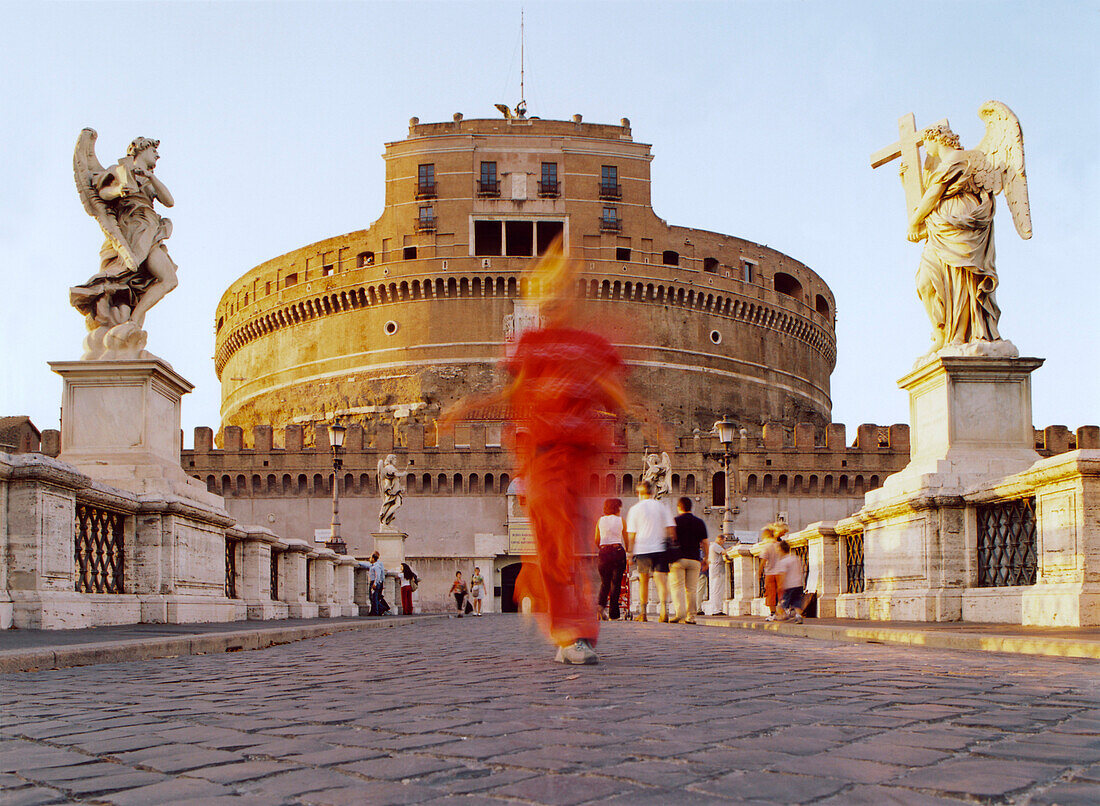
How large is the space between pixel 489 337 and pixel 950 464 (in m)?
39.1

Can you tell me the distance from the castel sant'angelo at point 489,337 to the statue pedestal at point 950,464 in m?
33.3

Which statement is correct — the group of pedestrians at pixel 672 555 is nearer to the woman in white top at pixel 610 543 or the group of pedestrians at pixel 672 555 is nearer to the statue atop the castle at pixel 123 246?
the woman in white top at pixel 610 543

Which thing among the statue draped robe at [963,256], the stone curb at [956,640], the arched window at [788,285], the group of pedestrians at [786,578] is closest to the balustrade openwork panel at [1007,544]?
the stone curb at [956,640]

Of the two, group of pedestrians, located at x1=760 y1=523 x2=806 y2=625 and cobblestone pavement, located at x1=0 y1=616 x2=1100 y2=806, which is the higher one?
cobblestone pavement, located at x1=0 y1=616 x2=1100 y2=806

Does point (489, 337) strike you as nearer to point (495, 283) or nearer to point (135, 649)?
point (495, 283)

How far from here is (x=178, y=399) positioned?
7.76 meters

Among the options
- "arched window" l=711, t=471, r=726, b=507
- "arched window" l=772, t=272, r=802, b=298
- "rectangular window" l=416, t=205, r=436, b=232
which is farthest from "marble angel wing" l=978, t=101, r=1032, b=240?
"arched window" l=772, t=272, r=802, b=298

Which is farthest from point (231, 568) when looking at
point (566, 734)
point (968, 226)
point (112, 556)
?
point (566, 734)

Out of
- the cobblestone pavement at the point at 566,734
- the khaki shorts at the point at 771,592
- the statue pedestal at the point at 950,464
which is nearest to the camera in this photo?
the cobblestone pavement at the point at 566,734

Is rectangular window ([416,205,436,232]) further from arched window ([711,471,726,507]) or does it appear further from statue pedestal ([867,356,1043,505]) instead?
statue pedestal ([867,356,1043,505])

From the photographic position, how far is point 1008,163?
718 centimetres

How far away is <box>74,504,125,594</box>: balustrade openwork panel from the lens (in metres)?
6.14

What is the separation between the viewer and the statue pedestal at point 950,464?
6660 millimetres

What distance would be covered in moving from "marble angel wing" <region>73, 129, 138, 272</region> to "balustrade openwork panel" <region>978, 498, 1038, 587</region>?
5554mm
